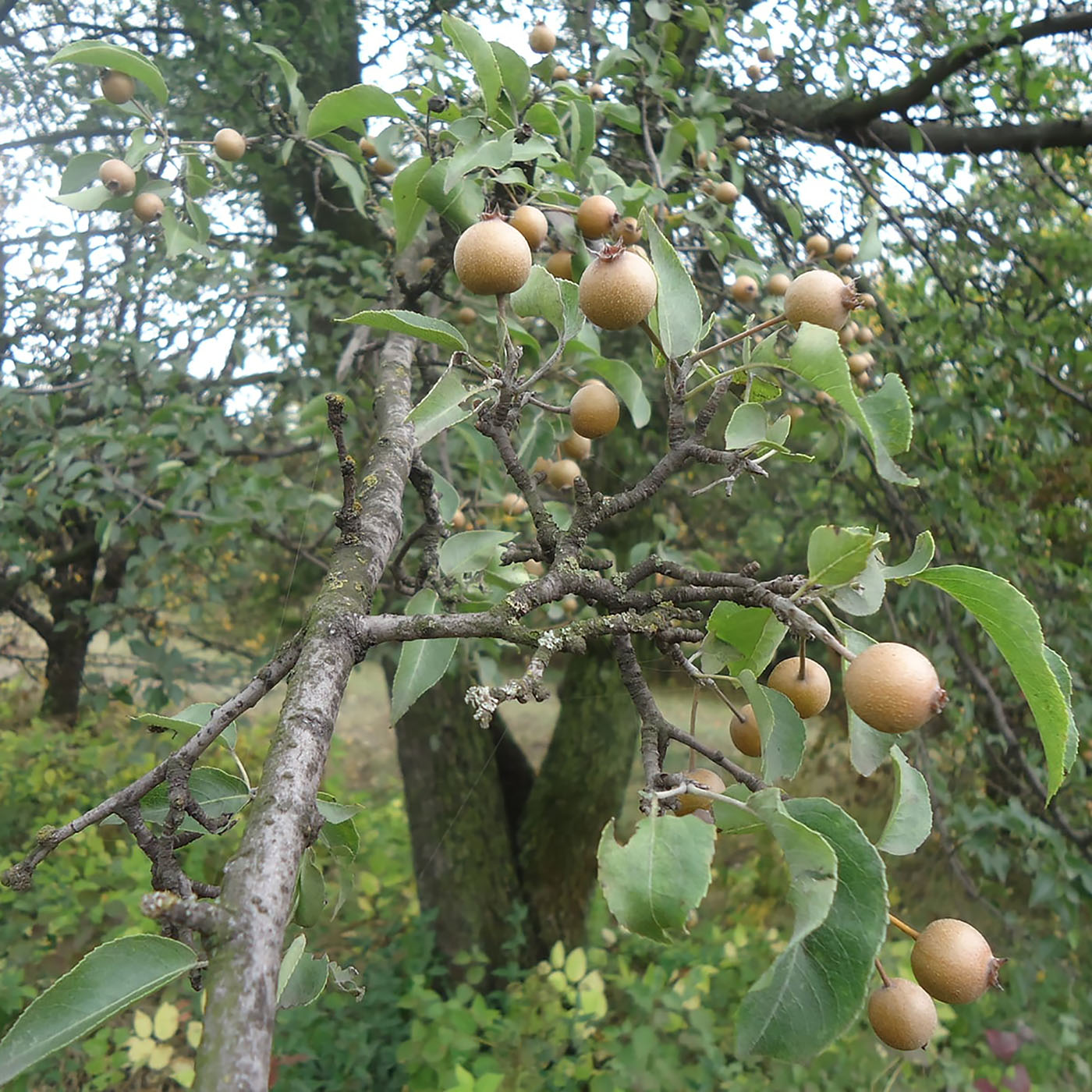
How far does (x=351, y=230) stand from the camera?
3.07 m

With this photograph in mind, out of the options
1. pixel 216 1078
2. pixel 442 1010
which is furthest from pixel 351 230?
pixel 216 1078

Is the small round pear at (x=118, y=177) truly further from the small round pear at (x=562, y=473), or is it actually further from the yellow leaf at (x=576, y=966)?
the yellow leaf at (x=576, y=966)

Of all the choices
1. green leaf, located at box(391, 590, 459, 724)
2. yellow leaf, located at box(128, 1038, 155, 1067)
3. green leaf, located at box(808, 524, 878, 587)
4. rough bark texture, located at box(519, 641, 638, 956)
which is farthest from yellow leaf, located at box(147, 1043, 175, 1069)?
→ green leaf, located at box(808, 524, 878, 587)

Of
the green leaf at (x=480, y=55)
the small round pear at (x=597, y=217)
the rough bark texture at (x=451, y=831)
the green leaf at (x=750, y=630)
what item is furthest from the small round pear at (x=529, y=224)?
the rough bark texture at (x=451, y=831)

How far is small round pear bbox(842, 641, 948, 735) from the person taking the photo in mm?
491

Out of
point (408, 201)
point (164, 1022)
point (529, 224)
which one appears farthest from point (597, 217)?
point (164, 1022)

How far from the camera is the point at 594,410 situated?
0.77m

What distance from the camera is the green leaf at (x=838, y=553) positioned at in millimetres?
486

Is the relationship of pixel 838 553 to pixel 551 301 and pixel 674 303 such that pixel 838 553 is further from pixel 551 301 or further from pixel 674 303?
pixel 551 301

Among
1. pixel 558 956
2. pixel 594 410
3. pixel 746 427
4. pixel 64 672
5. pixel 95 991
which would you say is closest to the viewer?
pixel 95 991

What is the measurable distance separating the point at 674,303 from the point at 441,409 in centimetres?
19

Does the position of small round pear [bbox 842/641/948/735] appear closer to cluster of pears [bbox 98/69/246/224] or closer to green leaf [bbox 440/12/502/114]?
green leaf [bbox 440/12/502/114]

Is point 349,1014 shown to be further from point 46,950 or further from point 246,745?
point 246,745

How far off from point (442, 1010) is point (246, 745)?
3079 millimetres
